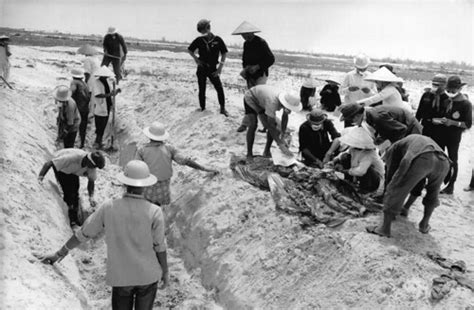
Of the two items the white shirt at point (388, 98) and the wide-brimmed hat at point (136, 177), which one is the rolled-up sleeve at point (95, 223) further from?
the white shirt at point (388, 98)

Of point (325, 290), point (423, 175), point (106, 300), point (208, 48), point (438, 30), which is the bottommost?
point (106, 300)

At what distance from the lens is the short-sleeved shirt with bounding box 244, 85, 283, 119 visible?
6176 millimetres

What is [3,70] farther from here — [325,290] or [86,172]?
[325,290]

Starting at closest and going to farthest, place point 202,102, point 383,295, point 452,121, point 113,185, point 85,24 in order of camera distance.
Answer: point 383,295 < point 452,121 < point 113,185 < point 202,102 < point 85,24

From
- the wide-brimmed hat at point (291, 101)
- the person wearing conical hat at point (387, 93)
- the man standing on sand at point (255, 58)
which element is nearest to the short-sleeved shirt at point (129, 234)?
the wide-brimmed hat at point (291, 101)

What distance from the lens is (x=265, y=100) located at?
247 inches

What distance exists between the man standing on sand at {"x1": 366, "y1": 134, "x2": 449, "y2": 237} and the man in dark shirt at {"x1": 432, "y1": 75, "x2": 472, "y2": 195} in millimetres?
1916

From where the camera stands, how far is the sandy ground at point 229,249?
409 centimetres

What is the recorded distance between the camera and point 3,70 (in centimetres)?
1029

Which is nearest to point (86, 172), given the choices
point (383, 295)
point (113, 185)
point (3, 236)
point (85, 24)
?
point (3, 236)

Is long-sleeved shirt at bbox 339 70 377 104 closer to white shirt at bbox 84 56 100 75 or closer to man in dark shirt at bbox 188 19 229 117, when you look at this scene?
man in dark shirt at bbox 188 19 229 117

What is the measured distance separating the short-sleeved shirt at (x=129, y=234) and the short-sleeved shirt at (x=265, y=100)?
2.94m

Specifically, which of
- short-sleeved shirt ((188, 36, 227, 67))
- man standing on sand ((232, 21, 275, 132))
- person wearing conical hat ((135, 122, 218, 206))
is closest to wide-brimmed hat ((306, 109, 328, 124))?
man standing on sand ((232, 21, 275, 132))

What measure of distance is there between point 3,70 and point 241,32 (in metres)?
6.15
